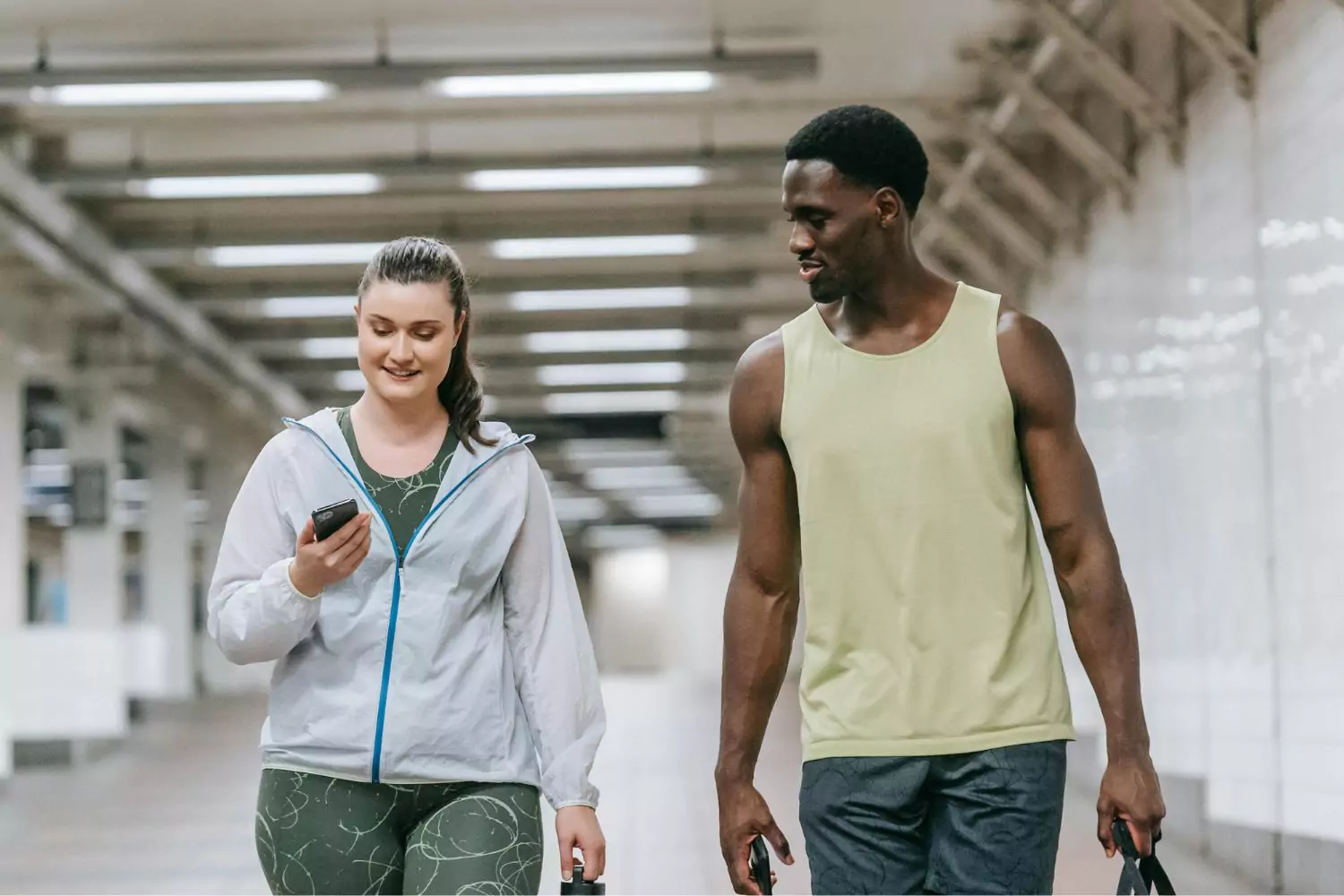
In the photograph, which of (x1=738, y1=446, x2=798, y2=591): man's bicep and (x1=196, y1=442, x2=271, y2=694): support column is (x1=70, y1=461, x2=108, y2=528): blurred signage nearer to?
(x1=196, y1=442, x2=271, y2=694): support column

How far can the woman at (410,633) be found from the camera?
7.03 ft

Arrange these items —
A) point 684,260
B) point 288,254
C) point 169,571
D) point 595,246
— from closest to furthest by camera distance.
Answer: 1. point 595,246
2. point 288,254
3. point 684,260
4. point 169,571

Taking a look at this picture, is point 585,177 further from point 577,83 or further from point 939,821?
point 939,821

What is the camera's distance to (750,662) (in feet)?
7.97

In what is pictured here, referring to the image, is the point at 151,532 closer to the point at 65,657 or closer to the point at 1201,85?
the point at 65,657

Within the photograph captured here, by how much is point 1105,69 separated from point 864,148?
5950 millimetres

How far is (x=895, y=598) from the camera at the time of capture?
2260 millimetres

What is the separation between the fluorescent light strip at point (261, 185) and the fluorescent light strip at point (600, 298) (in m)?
4.09

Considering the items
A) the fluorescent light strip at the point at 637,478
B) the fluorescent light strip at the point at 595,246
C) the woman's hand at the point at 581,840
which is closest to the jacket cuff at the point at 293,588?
the woman's hand at the point at 581,840

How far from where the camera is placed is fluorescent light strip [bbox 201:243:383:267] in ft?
41.9

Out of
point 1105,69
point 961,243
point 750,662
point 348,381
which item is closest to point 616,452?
point 348,381

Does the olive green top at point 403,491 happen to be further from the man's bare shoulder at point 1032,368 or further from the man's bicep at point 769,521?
the man's bare shoulder at point 1032,368

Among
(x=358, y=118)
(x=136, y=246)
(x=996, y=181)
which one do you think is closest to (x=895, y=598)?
(x=358, y=118)

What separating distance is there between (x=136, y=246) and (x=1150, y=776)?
40.2 ft
